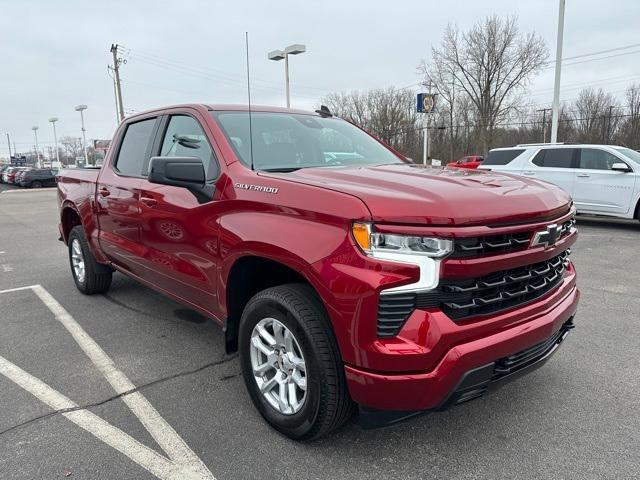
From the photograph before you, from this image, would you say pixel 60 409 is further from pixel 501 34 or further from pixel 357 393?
pixel 501 34

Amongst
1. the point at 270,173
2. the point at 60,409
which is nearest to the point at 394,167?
the point at 270,173

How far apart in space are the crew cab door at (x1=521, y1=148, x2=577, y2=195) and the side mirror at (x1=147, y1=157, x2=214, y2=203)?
9185 millimetres

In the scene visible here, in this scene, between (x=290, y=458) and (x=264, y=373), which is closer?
(x=290, y=458)

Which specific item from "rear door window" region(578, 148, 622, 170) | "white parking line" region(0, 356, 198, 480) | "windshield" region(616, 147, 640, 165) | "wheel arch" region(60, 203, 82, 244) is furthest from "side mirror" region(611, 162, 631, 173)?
"white parking line" region(0, 356, 198, 480)

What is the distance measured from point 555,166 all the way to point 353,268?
10210 mm

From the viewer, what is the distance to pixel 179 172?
9.40 feet

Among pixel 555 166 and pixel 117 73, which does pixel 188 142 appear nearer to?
pixel 555 166

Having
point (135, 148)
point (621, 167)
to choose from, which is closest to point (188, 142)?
point (135, 148)

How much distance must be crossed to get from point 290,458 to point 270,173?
1561mm

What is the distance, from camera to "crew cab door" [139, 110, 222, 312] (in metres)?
3.08

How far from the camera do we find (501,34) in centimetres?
4084

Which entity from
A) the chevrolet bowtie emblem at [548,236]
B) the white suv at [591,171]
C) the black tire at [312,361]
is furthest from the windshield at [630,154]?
the black tire at [312,361]

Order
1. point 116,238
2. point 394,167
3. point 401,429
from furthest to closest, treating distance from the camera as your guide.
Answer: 1. point 116,238
2. point 394,167
3. point 401,429

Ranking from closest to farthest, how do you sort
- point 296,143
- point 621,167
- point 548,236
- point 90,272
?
1. point 548,236
2. point 296,143
3. point 90,272
4. point 621,167
